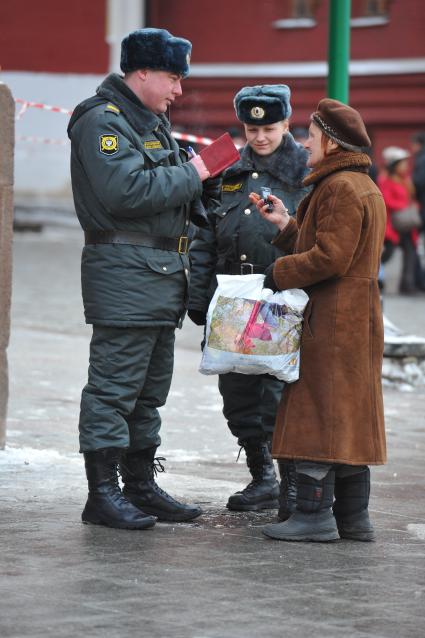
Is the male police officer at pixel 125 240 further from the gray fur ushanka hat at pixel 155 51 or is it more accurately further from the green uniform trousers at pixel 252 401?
the green uniform trousers at pixel 252 401

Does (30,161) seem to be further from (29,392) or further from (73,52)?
(29,392)

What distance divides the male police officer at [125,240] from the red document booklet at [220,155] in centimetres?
3

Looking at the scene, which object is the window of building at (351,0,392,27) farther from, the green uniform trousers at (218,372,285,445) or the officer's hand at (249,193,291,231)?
the officer's hand at (249,193,291,231)

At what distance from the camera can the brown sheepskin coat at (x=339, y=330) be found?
5.71 metres

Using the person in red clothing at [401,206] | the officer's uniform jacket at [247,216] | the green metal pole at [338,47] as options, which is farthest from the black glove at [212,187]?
the person in red clothing at [401,206]

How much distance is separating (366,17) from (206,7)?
3.32 meters

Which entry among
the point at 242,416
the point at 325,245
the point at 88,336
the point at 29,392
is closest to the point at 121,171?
the point at 325,245

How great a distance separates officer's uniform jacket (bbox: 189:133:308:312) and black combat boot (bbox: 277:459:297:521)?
804 millimetres

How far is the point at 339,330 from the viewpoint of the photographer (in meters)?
5.76

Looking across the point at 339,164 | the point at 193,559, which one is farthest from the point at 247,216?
the point at 193,559

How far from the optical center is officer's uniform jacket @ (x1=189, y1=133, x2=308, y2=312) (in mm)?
6438

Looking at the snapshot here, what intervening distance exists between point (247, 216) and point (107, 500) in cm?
137

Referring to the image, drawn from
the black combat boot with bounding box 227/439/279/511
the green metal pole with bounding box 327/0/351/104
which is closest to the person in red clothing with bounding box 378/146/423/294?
the green metal pole with bounding box 327/0/351/104

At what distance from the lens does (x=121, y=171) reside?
574cm
